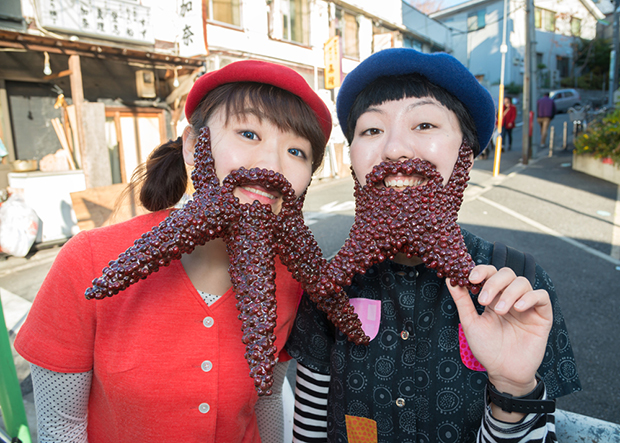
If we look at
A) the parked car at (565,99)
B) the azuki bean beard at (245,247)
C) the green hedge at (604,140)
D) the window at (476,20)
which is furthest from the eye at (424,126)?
the window at (476,20)

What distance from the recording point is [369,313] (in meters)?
1.60

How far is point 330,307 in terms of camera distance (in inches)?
53.7

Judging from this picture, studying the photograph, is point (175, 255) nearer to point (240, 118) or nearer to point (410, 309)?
point (240, 118)

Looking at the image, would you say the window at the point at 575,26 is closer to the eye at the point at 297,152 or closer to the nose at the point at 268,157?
the eye at the point at 297,152

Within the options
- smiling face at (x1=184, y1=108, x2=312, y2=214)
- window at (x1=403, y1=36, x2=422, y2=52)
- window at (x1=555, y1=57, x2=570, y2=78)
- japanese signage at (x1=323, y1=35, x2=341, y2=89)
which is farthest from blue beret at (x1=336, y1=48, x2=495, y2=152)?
window at (x1=555, y1=57, x2=570, y2=78)

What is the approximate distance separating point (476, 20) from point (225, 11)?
2774 centimetres

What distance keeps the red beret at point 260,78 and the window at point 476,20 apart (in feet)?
122

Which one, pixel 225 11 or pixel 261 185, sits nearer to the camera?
pixel 261 185

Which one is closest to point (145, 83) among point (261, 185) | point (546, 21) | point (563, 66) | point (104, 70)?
point (104, 70)

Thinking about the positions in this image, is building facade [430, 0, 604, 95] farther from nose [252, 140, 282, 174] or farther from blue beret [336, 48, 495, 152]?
nose [252, 140, 282, 174]

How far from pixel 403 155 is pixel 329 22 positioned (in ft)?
56.6

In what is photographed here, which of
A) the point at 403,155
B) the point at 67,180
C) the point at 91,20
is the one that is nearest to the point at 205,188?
the point at 403,155

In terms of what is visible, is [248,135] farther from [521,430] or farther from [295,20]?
[295,20]

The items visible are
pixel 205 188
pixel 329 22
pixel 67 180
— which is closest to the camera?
pixel 205 188
